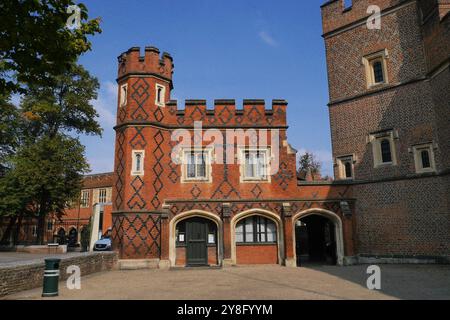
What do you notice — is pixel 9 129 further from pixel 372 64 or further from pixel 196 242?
pixel 372 64

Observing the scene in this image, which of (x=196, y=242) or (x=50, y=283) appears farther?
(x=196, y=242)

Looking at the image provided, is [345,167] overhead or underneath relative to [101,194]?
underneath

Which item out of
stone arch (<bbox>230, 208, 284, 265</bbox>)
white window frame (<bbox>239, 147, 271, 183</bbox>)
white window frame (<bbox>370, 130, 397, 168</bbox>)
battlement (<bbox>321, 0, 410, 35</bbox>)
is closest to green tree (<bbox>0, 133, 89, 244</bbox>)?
A: white window frame (<bbox>239, 147, 271, 183</bbox>)

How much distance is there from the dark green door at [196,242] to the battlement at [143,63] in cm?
742

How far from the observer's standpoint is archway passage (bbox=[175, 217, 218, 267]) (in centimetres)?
1614

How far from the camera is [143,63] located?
1722 centimetres

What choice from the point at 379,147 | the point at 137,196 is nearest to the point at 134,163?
the point at 137,196

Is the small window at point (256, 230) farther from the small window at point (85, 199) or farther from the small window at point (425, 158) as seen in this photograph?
the small window at point (85, 199)

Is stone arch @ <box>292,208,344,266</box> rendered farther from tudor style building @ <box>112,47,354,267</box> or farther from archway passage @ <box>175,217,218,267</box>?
archway passage @ <box>175,217,218,267</box>

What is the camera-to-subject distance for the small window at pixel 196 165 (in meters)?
16.9

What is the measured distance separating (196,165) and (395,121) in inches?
377

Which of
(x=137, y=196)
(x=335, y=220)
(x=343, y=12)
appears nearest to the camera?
(x=137, y=196)
